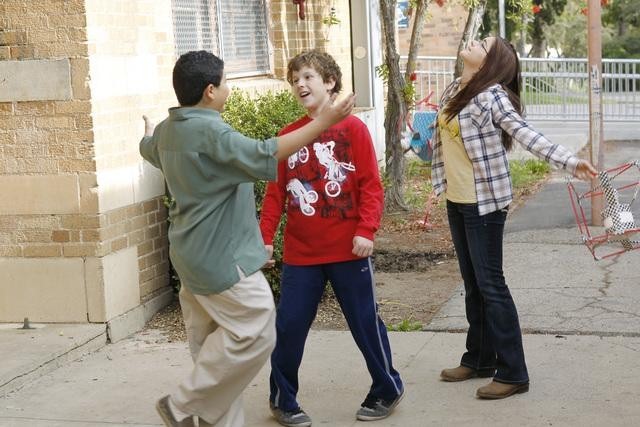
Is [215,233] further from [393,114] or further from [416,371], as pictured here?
[393,114]

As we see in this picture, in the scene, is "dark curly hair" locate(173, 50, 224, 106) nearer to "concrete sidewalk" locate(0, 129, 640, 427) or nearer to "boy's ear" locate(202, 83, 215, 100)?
"boy's ear" locate(202, 83, 215, 100)

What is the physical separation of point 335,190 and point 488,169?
2.51 ft

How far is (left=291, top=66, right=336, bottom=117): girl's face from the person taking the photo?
486 centimetres

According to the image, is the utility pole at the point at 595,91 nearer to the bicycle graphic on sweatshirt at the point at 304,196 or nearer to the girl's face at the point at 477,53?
the girl's face at the point at 477,53

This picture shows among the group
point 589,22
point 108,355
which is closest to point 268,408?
point 108,355

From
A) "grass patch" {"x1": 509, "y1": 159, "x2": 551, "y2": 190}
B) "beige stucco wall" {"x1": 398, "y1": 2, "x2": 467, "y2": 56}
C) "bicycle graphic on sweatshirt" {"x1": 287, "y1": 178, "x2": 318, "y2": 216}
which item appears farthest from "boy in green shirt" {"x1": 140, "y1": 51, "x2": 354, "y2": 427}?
"beige stucco wall" {"x1": 398, "y1": 2, "x2": 467, "y2": 56}

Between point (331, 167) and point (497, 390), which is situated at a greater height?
point (331, 167)

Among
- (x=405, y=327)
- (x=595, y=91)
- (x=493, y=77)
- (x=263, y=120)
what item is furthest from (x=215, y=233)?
(x=595, y=91)

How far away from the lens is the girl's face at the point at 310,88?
4859 mm

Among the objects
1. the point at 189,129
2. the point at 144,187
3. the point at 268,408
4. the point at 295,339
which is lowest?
the point at 268,408

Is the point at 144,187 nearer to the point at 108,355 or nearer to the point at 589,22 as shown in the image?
the point at 108,355

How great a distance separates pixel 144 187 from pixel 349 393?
223cm

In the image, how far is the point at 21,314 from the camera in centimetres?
677

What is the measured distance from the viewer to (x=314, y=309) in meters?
5.02
